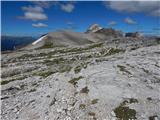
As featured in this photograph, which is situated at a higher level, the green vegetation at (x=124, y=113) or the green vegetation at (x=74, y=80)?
the green vegetation at (x=74, y=80)

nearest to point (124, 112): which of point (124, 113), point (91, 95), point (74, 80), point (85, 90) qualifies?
point (124, 113)

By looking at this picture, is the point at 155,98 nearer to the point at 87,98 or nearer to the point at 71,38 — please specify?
the point at 87,98

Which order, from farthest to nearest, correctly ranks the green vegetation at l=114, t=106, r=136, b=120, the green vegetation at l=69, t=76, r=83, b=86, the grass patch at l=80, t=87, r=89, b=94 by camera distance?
the green vegetation at l=69, t=76, r=83, b=86, the grass patch at l=80, t=87, r=89, b=94, the green vegetation at l=114, t=106, r=136, b=120

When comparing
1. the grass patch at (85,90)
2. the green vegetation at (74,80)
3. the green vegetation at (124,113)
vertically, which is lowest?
the green vegetation at (124,113)

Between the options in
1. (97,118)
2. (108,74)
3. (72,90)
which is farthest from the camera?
(108,74)

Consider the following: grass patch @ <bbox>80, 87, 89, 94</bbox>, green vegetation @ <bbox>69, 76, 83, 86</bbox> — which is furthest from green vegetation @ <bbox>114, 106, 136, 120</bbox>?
green vegetation @ <bbox>69, 76, 83, 86</bbox>

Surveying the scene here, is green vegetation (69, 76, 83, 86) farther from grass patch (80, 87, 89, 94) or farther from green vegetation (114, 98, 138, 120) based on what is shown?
green vegetation (114, 98, 138, 120)

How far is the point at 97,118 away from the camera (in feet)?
66.0

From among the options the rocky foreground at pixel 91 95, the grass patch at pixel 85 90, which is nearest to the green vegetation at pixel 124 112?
the rocky foreground at pixel 91 95

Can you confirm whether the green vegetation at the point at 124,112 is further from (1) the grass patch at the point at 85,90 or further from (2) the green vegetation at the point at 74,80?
(2) the green vegetation at the point at 74,80

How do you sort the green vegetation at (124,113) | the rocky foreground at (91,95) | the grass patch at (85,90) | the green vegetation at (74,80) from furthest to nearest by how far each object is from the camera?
the green vegetation at (74,80), the grass patch at (85,90), the rocky foreground at (91,95), the green vegetation at (124,113)

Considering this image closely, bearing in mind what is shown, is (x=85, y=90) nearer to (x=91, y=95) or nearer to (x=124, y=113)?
(x=91, y=95)

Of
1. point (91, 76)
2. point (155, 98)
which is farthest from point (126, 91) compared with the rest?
point (91, 76)

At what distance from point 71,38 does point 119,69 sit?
74.5 meters
